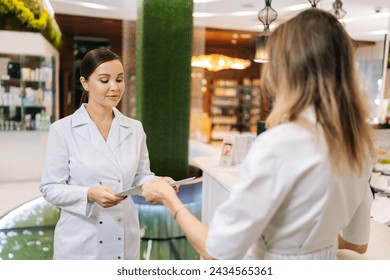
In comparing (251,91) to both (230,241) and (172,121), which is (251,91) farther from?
(230,241)

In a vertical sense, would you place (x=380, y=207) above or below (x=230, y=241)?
below

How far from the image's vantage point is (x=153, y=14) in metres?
1.90

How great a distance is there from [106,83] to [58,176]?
332mm

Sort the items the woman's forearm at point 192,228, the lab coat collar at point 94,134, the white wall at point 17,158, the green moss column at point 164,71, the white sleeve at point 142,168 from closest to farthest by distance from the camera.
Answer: the woman's forearm at point 192,228
the lab coat collar at point 94,134
the white sleeve at point 142,168
the white wall at point 17,158
the green moss column at point 164,71

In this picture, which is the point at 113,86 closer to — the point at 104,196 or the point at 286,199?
the point at 104,196

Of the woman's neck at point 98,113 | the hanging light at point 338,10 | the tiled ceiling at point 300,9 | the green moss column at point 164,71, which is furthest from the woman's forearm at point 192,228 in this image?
the hanging light at point 338,10

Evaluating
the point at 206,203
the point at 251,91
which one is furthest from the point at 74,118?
the point at 251,91

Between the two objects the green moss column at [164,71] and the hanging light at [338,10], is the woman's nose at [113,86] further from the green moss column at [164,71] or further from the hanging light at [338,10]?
the hanging light at [338,10]

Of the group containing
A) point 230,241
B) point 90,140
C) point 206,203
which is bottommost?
point 206,203

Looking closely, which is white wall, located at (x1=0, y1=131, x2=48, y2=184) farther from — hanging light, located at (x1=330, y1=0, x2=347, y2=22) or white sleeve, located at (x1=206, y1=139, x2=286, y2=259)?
hanging light, located at (x1=330, y1=0, x2=347, y2=22)

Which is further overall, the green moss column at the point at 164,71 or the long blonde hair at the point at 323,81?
the green moss column at the point at 164,71

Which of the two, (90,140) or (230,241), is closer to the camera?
(230,241)

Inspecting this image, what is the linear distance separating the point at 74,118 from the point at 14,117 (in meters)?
1.16

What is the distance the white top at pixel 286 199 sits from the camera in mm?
694
